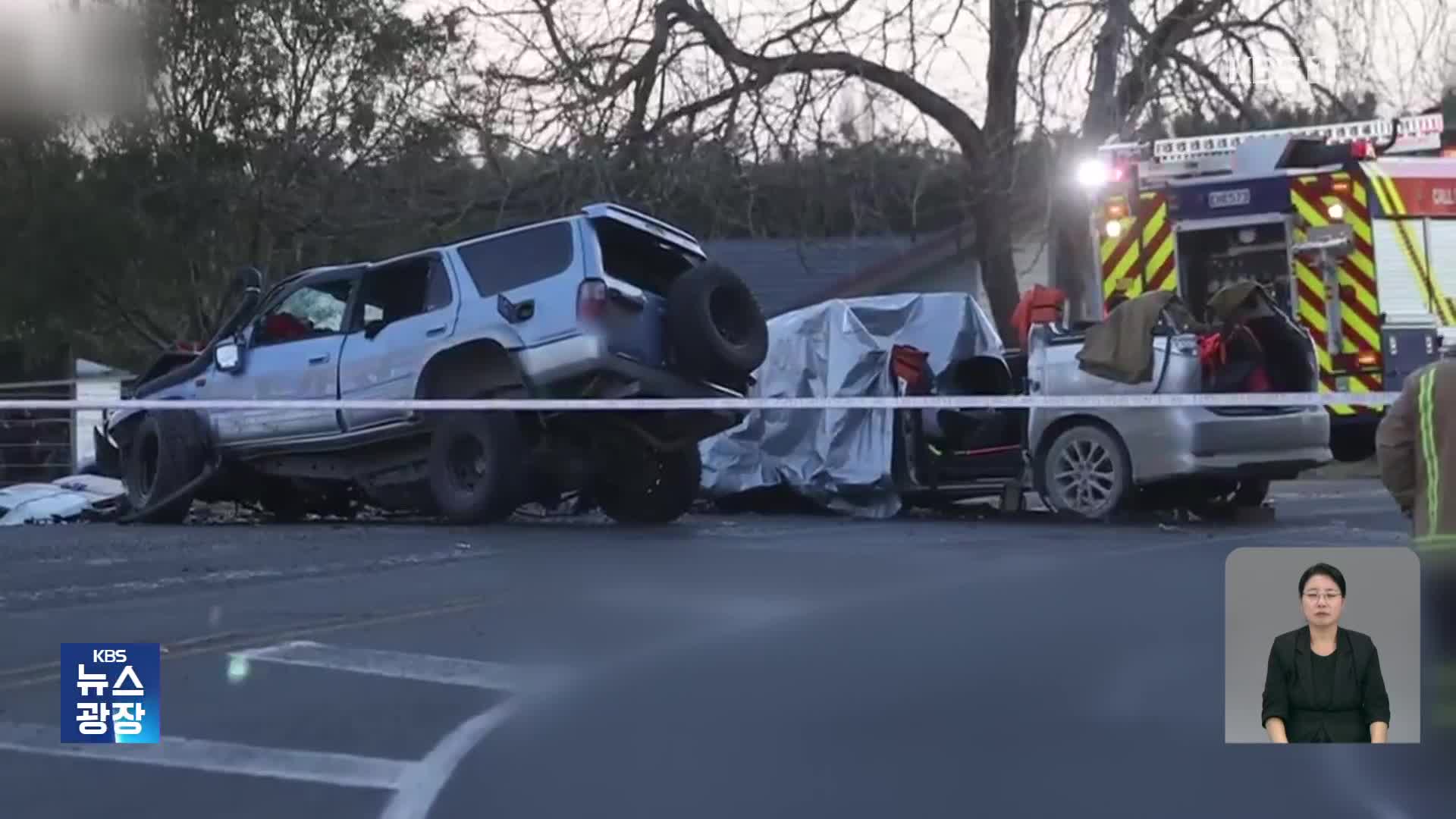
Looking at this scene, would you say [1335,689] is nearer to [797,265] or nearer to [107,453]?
[107,453]

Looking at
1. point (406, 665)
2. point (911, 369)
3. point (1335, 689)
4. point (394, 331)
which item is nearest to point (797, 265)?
point (911, 369)

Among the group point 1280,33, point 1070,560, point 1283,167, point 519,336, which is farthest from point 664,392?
point 1280,33

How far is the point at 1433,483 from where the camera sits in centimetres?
515

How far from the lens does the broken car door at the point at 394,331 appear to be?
12.8m

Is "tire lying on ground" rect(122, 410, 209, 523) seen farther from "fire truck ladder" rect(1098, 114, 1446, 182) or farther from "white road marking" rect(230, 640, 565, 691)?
"fire truck ladder" rect(1098, 114, 1446, 182)

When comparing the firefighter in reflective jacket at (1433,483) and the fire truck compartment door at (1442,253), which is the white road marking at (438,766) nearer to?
the firefighter in reflective jacket at (1433,483)

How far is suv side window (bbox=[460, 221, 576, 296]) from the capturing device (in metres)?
12.3

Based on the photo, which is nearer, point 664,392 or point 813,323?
point 664,392

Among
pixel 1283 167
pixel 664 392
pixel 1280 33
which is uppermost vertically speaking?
pixel 1280 33

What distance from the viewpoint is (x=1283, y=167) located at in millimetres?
16016

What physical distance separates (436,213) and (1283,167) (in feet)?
33.9

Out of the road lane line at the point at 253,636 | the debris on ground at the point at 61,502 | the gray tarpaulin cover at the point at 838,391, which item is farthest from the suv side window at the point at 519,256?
the debris on ground at the point at 61,502

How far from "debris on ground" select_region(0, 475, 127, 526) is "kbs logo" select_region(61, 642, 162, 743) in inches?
346

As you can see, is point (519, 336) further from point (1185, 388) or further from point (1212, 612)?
point (1212, 612)
